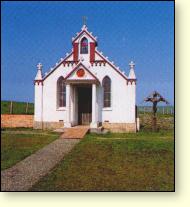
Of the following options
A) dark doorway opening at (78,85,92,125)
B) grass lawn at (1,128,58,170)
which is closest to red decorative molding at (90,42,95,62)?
dark doorway opening at (78,85,92,125)

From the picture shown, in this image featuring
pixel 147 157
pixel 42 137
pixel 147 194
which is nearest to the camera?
pixel 147 194

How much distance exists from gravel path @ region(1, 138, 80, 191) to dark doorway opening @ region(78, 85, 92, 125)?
5.29 meters

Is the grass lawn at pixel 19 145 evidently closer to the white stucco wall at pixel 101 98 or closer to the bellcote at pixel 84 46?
the white stucco wall at pixel 101 98

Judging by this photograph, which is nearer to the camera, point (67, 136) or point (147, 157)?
point (147, 157)

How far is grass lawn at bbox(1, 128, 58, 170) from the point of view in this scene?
891cm

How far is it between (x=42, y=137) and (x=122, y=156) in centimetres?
393

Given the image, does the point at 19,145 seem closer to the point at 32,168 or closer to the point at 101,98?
the point at 32,168

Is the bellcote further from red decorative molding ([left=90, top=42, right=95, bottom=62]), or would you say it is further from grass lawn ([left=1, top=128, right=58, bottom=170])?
grass lawn ([left=1, top=128, right=58, bottom=170])

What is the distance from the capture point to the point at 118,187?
710 centimetres

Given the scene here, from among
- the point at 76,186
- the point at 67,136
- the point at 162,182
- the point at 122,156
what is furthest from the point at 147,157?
the point at 67,136

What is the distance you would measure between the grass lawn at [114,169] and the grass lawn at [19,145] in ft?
3.54

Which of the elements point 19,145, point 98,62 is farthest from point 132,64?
point 19,145

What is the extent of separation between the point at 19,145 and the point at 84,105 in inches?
223

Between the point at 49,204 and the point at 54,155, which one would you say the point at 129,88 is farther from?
the point at 49,204
